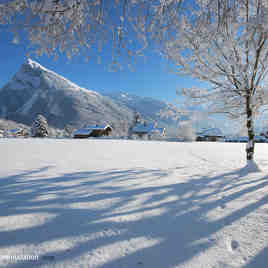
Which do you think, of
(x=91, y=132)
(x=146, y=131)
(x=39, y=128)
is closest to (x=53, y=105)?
(x=39, y=128)

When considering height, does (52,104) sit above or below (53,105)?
above

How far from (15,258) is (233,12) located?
3504 millimetres

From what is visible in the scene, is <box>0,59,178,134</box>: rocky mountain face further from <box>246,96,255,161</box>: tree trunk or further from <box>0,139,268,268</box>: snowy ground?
<box>0,139,268,268</box>: snowy ground

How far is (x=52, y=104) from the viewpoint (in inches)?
3568

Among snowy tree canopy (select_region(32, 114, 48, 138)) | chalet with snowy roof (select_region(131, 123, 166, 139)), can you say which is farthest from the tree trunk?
snowy tree canopy (select_region(32, 114, 48, 138))

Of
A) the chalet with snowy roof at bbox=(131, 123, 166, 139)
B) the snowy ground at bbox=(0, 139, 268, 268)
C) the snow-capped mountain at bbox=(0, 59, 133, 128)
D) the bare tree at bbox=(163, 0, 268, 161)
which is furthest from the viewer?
the snow-capped mountain at bbox=(0, 59, 133, 128)

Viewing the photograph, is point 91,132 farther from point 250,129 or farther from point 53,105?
point 53,105

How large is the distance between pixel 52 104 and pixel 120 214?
10380 centimetres

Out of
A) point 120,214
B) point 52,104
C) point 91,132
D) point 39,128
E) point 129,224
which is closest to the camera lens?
point 129,224

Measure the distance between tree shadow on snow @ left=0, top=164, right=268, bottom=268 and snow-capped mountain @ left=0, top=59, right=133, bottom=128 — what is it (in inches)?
3046

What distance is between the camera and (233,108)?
13.8ft

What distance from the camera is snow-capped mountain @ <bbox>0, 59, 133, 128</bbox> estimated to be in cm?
8075

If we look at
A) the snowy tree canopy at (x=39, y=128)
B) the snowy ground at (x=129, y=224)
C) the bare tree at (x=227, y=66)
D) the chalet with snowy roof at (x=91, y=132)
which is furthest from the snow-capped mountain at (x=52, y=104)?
the snowy ground at (x=129, y=224)

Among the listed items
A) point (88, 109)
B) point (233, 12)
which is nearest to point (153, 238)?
point (233, 12)
